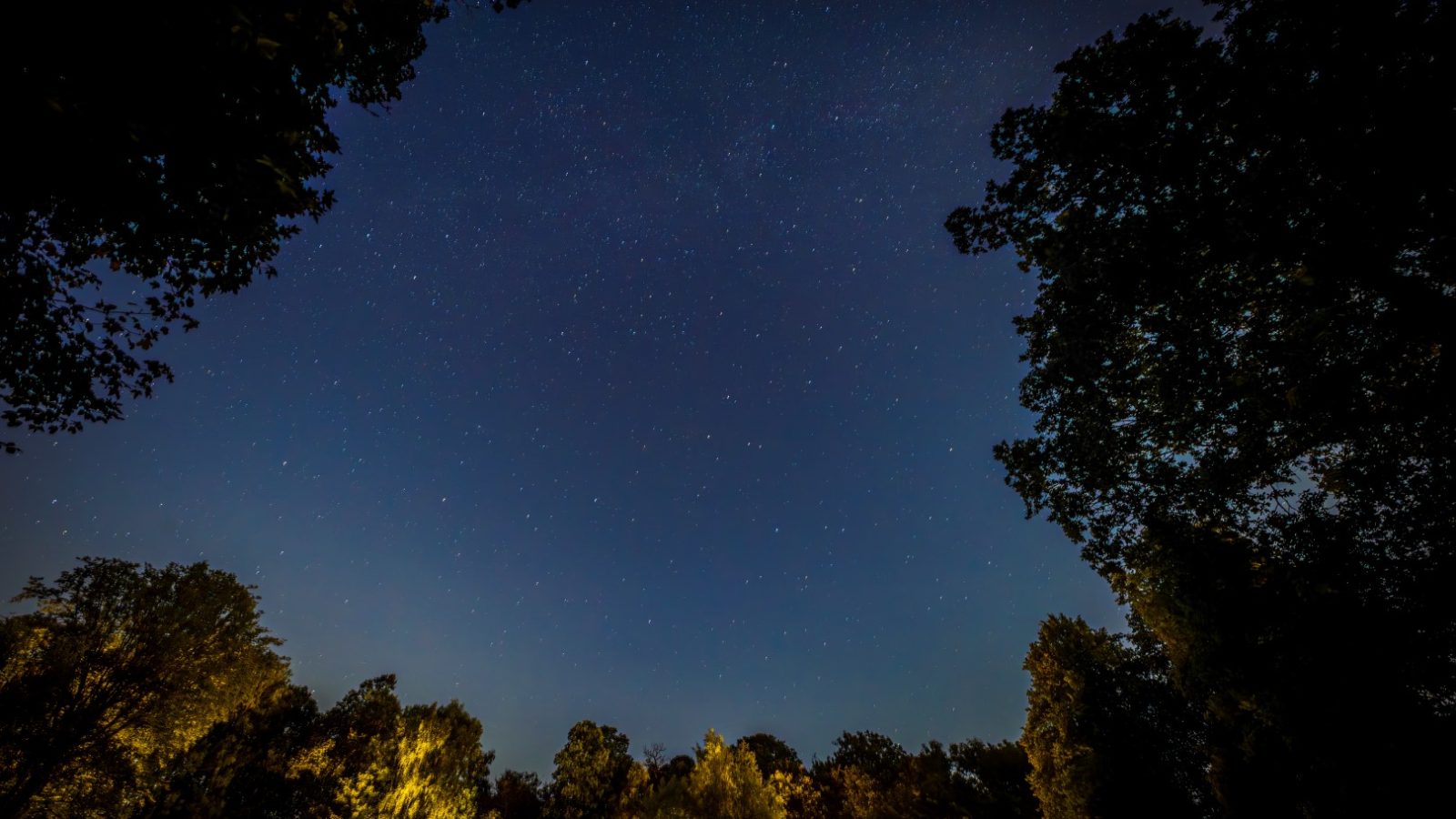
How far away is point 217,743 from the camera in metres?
21.7

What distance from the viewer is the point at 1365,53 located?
574 cm

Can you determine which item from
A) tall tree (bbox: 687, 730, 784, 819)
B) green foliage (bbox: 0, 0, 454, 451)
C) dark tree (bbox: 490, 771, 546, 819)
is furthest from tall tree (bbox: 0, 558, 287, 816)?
dark tree (bbox: 490, 771, 546, 819)

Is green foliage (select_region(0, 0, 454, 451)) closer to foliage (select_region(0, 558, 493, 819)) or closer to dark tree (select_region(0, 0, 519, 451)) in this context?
dark tree (select_region(0, 0, 519, 451))

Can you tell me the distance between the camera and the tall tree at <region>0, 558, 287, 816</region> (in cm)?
1311

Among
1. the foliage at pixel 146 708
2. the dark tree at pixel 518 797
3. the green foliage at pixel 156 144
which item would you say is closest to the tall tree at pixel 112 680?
the foliage at pixel 146 708

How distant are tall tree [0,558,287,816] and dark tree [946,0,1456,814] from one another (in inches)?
1065

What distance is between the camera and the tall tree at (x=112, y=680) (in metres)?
13.1

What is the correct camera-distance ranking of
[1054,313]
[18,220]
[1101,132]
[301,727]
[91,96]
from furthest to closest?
[301,727]
[1054,313]
[1101,132]
[18,220]
[91,96]

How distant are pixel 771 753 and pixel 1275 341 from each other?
1930 inches

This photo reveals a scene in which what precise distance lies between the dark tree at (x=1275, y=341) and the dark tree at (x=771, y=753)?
36.4 m

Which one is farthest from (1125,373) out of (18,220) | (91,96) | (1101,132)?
(18,220)

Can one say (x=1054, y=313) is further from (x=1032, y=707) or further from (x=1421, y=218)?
(x=1032, y=707)

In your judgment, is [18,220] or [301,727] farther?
[301,727]

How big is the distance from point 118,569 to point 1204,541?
31978mm
